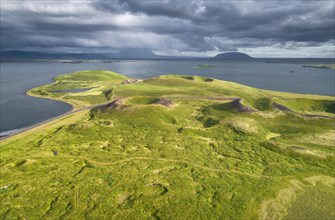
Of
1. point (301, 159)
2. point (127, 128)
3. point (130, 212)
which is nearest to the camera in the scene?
point (130, 212)

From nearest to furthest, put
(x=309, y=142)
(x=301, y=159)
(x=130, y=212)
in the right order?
(x=130, y=212) → (x=301, y=159) → (x=309, y=142)

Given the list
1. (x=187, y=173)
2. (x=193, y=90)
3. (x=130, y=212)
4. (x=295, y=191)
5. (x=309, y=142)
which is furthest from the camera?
(x=193, y=90)

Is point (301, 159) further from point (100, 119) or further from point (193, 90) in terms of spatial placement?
point (193, 90)

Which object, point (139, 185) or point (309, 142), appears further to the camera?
point (309, 142)

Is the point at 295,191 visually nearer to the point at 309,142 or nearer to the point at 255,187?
the point at 255,187

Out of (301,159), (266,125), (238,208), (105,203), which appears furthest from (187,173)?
(266,125)

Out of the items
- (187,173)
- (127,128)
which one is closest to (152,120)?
(127,128)
